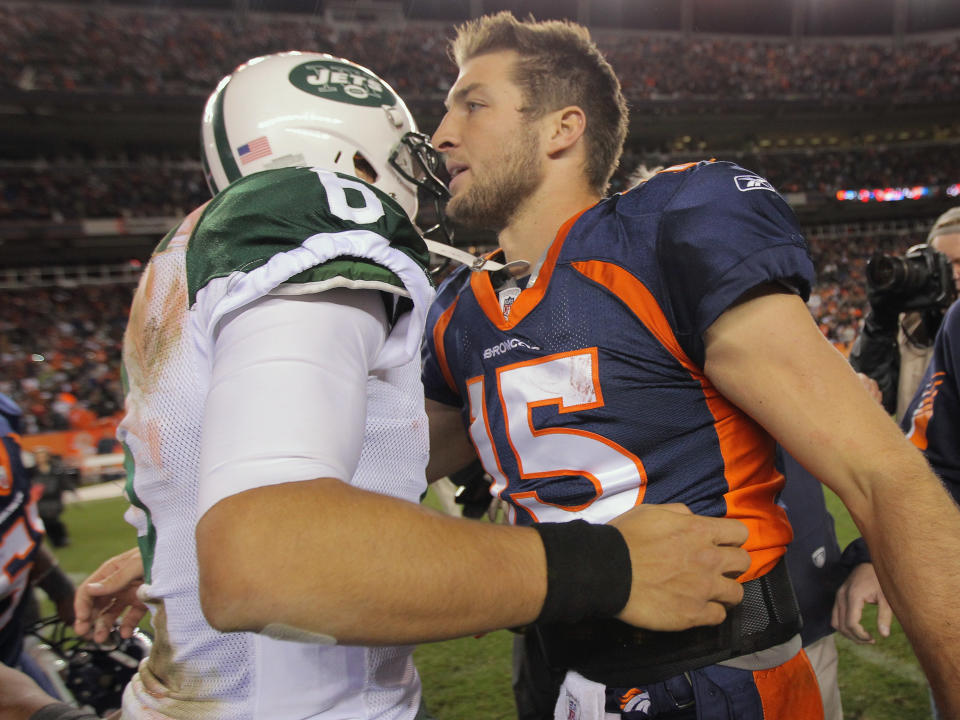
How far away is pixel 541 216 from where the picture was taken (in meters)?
1.87

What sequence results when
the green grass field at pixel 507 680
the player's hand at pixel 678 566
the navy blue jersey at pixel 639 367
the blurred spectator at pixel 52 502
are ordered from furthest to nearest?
1. the blurred spectator at pixel 52 502
2. the green grass field at pixel 507 680
3. the navy blue jersey at pixel 639 367
4. the player's hand at pixel 678 566

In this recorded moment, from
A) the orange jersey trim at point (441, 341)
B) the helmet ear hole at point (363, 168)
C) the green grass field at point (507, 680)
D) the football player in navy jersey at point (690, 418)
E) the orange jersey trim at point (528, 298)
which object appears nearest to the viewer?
the football player in navy jersey at point (690, 418)

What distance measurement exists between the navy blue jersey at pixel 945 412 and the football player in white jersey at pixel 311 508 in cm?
143

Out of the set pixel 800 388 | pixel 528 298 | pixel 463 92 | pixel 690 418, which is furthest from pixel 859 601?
pixel 463 92

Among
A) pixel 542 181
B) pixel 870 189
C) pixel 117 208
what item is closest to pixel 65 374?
pixel 117 208

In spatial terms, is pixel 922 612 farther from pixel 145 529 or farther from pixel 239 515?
pixel 145 529

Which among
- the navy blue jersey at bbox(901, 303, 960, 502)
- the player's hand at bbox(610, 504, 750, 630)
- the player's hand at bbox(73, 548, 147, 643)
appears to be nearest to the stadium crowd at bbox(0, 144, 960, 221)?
the navy blue jersey at bbox(901, 303, 960, 502)

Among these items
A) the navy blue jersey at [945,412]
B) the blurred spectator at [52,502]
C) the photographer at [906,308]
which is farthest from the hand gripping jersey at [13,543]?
the blurred spectator at [52,502]

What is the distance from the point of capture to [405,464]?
114cm

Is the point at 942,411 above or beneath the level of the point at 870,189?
above

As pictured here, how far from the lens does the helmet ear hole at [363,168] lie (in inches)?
65.7

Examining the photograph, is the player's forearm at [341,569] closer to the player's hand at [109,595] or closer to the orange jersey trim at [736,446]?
the orange jersey trim at [736,446]

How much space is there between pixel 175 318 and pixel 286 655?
1.61ft

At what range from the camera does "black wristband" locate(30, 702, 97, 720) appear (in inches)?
52.6
